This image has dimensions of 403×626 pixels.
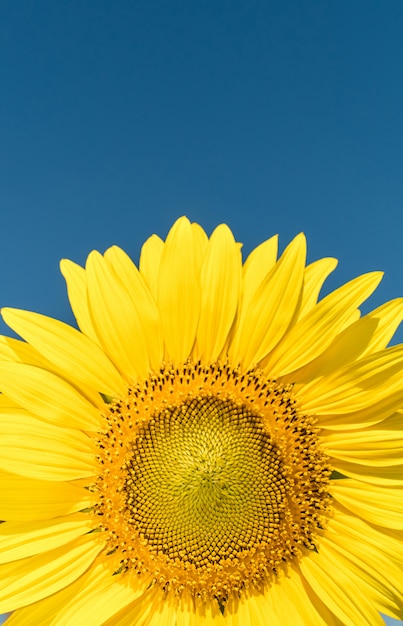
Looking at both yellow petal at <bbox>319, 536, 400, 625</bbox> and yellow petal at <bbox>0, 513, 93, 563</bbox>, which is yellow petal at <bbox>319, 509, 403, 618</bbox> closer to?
yellow petal at <bbox>319, 536, 400, 625</bbox>

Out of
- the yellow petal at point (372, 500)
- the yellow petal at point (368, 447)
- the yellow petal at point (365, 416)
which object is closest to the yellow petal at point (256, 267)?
the yellow petal at point (365, 416)

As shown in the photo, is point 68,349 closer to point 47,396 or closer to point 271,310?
point 47,396

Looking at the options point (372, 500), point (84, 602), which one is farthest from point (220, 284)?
point (84, 602)

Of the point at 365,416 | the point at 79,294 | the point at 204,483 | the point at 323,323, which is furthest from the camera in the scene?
the point at 79,294

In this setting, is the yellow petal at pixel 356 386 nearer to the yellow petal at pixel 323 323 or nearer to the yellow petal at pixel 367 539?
the yellow petal at pixel 323 323

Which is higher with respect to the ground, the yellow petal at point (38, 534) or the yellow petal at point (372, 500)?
the yellow petal at point (38, 534)

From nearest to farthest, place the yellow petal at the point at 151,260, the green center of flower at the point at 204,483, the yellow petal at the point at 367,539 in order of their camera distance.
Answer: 1. the green center of flower at the point at 204,483
2. the yellow petal at the point at 367,539
3. the yellow petal at the point at 151,260

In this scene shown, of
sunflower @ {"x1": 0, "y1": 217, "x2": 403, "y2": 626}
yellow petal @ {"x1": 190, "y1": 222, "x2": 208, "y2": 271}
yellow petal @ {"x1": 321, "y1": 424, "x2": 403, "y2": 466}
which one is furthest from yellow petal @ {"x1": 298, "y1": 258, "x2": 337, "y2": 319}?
yellow petal @ {"x1": 321, "y1": 424, "x2": 403, "y2": 466}
